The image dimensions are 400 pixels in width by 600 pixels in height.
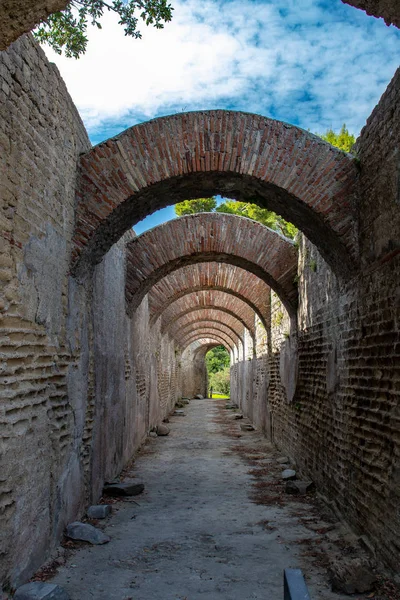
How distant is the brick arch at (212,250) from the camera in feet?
28.8

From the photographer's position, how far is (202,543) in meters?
4.56

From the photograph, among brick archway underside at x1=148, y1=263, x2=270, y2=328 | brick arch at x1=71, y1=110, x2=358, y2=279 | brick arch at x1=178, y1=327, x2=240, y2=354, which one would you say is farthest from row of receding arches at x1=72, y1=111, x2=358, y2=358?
brick arch at x1=178, y1=327, x2=240, y2=354

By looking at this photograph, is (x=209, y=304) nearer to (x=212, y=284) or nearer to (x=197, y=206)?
(x=212, y=284)

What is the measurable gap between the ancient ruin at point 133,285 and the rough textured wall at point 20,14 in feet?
0.09

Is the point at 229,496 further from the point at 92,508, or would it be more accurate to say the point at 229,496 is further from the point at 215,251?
the point at 215,251

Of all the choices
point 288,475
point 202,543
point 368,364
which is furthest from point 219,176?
point 288,475

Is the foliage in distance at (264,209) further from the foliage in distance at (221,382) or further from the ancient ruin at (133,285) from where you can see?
the foliage in distance at (221,382)

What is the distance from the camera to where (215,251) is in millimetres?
9305

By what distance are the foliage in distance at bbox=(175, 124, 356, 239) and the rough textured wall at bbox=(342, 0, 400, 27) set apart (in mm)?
2613

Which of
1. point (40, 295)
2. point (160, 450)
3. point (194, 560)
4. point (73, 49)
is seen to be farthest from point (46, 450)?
point (160, 450)

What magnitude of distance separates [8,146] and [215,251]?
6.11 metres

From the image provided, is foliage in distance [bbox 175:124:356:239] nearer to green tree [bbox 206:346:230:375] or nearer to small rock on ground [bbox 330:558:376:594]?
small rock on ground [bbox 330:558:376:594]

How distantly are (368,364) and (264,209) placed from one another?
12624 mm

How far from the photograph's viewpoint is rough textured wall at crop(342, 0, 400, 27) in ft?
9.96
